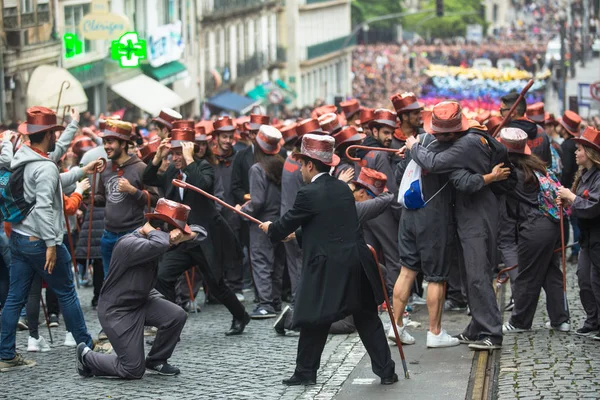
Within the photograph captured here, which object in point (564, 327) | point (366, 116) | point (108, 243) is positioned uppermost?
point (366, 116)

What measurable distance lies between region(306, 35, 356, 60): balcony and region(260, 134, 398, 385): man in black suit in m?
61.8

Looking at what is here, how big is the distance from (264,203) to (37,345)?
2.80 m

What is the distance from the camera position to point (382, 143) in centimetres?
1253

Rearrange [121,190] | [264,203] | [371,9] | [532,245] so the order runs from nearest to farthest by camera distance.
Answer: [532,245] → [121,190] → [264,203] → [371,9]

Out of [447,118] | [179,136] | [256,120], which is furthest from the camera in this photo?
[256,120]

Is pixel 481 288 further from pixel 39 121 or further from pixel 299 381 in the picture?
pixel 39 121

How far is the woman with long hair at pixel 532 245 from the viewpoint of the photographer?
10.8 meters

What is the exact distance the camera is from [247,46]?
200 ft

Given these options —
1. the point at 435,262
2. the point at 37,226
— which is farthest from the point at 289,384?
the point at 37,226

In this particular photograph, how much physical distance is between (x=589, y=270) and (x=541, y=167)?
34.8 inches

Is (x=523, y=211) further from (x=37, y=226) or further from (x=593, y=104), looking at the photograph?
(x=593, y=104)

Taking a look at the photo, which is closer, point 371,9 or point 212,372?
point 212,372

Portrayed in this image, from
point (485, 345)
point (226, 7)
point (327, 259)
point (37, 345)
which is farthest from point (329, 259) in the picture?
point (226, 7)

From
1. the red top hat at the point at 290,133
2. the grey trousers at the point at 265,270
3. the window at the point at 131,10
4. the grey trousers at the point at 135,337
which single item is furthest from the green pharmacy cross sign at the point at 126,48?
the grey trousers at the point at 135,337
